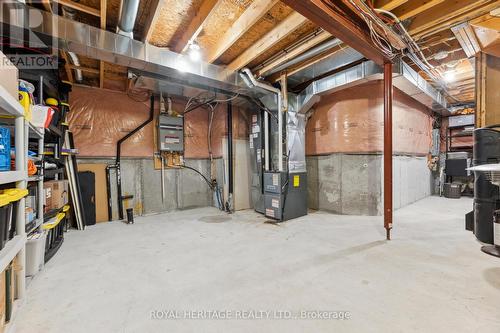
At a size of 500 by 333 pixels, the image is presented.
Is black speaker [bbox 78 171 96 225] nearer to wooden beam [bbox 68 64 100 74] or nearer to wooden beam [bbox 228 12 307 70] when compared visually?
wooden beam [bbox 68 64 100 74]

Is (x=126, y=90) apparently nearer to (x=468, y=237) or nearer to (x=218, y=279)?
(x=218, y=279)

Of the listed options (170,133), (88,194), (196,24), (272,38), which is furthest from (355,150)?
(88,194)

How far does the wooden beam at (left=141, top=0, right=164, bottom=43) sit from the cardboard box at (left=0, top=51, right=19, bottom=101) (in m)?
1.24

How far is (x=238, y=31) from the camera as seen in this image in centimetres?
249

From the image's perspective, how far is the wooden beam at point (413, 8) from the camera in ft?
6.84

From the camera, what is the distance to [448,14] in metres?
2.24

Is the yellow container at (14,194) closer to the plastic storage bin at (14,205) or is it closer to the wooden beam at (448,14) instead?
the plastic storage bin at (14,205)

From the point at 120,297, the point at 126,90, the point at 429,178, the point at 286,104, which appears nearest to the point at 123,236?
the point at 120,297

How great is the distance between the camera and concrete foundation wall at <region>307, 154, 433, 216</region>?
388cm

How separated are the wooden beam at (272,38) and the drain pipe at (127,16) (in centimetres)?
141

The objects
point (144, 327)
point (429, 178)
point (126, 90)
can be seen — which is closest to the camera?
point (144, 327)

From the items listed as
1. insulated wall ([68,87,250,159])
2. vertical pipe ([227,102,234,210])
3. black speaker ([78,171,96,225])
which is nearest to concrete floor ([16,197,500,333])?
black speaker ([78,171,96,225])

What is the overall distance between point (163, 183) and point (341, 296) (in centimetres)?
388

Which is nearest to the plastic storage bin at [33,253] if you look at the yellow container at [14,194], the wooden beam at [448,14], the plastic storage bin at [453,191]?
the yellow container at [14,194]
